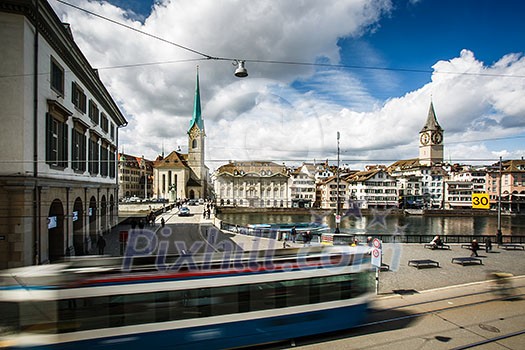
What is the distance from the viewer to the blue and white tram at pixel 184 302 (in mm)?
5785

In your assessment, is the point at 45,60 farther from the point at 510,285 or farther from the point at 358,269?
the point at 510,285

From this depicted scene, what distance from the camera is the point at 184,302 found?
657 cm

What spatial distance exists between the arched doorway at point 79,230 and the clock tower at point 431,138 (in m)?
133

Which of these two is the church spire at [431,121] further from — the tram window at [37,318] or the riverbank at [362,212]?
the tram window at [37,318]

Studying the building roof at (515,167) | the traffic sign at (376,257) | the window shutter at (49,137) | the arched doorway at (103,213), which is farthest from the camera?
→ the building roof at (515,167)

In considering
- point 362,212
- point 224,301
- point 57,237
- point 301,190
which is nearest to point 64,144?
point 57,237

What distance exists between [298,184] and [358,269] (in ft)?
284

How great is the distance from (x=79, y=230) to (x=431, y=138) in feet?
458

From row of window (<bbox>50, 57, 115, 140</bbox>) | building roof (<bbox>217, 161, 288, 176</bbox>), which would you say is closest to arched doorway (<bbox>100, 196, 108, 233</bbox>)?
row of window (<bbox>50, 57, 115, 140</bbox>)

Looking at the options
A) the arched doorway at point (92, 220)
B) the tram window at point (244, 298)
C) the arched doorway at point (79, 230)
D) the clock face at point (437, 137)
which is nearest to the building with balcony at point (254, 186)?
the arched doorway at point (92, 220)

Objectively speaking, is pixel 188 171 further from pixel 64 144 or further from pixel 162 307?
pixel 162 307

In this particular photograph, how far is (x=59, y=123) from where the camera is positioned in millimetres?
16094

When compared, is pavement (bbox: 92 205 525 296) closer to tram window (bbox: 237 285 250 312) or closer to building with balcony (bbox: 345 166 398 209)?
tram window (bbox: 237 285 250 312)

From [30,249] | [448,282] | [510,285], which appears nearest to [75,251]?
[30,249]
